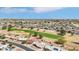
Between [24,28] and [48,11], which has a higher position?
[48,11]

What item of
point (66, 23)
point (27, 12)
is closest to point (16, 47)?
point (27, 12)

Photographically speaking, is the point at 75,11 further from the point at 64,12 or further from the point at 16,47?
the point at 16,47

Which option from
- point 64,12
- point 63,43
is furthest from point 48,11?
point 63,43

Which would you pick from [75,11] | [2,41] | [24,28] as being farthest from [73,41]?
[2,41]

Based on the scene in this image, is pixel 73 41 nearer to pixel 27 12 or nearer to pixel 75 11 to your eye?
pixel 75 11

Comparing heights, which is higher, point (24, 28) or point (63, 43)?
point (24, 28)
